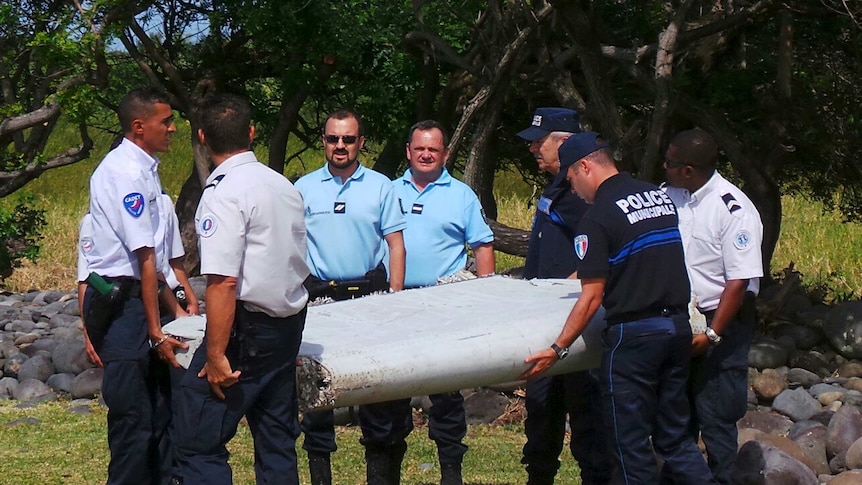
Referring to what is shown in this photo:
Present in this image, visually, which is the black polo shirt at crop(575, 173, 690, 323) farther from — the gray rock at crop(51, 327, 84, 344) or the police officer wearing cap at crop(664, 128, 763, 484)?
the gray rock at crop(51, 327, 84, 344)

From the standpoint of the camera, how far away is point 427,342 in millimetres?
4848

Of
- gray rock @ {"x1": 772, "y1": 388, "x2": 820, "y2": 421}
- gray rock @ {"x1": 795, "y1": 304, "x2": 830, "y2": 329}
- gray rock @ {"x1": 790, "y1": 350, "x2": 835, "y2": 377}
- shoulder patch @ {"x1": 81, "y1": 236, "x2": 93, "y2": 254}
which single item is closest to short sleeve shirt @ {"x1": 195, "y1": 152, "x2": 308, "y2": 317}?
shoulder patch @ {"x1": 81, "y1": 236, "x2": 93, "y2": 254}

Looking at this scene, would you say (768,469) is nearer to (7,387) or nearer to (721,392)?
(721,392)

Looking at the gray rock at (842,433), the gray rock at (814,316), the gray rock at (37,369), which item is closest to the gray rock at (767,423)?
the gray rock at (842,433)

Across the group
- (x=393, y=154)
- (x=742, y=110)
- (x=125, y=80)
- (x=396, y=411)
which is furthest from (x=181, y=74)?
(x=396, y=411)

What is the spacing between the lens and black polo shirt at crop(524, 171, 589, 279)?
5.77 metres

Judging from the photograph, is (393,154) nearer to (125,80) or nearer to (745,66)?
(125,80)

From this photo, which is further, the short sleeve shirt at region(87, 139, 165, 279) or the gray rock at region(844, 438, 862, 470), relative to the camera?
the gray rock at region(844, 438, 862, 470)

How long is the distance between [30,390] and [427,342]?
5.74m

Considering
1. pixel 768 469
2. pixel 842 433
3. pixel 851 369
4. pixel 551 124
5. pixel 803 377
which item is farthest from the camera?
pixel 851 369


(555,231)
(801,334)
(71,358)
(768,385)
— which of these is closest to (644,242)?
(555,231)

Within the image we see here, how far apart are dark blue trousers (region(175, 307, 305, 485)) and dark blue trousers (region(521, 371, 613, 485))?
1.59 m

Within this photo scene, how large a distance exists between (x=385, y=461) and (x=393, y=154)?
7.29m

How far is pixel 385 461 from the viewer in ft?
19.8
